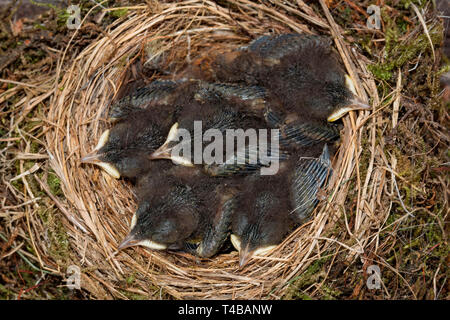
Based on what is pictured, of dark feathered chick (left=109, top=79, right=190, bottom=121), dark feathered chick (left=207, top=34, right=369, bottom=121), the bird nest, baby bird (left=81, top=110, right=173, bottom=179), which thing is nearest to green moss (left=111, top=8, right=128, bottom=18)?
the bird nest

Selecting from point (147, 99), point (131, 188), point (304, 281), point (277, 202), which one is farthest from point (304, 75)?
point (131, 188)

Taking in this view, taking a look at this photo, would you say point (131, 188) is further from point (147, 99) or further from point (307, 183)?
point (307, 183)

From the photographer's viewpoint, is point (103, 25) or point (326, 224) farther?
point (103, 25)

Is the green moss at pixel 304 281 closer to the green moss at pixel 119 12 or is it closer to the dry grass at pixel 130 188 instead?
the dry grass at pixel 130 188

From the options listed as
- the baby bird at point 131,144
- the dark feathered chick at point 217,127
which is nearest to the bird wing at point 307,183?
the dark feathered chick at point 217,127

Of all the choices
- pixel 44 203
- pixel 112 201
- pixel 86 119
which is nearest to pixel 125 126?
pixel 86 119

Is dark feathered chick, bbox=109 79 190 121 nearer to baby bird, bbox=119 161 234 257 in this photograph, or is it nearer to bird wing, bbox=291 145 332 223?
baby bird, bbox=119 161 234 257

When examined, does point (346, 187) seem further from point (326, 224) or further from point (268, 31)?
point (268, 31)
